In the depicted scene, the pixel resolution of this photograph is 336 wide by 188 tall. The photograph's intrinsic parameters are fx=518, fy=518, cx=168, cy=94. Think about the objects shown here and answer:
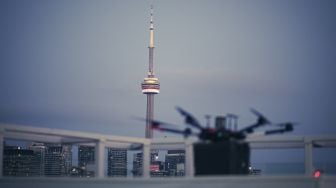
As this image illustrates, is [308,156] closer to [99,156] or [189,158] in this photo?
[189,158]

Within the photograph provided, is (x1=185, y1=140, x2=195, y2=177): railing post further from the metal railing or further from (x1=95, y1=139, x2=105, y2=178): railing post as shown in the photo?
(x1=95, y1=139, x2=105, y2=178): railing post

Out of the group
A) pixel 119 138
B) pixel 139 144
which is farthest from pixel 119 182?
pixel 139 144

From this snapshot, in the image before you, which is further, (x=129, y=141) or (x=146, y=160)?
(x=146, y=160)

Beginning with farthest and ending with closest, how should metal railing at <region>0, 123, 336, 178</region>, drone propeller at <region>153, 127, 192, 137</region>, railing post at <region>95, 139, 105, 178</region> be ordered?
railing post at <region>95, 139, 105, 178</region>
metal railing at <region>0, 123, 336, 178</region>
drone propeller at <region>153, 127, 192, 137</region>

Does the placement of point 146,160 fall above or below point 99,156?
below

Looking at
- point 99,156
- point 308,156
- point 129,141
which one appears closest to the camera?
point 99,156

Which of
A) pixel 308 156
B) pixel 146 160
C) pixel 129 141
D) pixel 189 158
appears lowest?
pixel 146 160

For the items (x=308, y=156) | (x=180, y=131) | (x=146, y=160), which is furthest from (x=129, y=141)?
(x=180, y=131)

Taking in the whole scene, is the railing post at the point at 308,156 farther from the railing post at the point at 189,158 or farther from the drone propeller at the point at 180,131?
the drone propeller at the point at 180,131

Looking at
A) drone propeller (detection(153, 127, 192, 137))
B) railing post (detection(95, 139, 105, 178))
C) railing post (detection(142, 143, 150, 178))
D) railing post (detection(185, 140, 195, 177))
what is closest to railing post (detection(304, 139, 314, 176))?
railing post (detection(185, 140, 195, 177))

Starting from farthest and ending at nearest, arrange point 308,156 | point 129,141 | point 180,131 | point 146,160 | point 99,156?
point 146,160 → point 129,141 → point 308,156 → point 99,156 → point 180,131

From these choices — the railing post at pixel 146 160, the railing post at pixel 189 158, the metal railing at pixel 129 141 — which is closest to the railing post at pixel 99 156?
the metal railing at pixel 129 141
